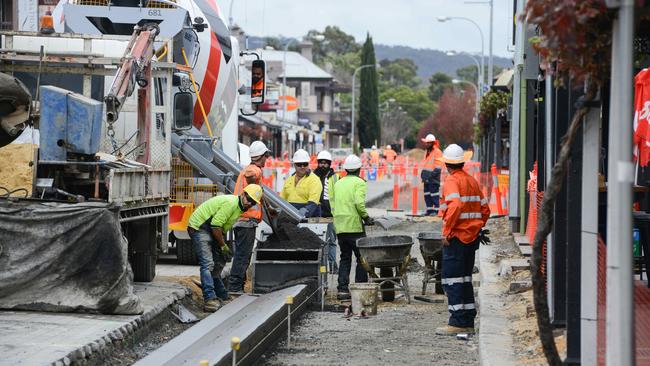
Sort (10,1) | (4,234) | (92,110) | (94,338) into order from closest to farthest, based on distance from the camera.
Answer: (94,338) < (4,234) < (92,110) < (10,1)

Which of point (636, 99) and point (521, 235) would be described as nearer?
point (636, 99)

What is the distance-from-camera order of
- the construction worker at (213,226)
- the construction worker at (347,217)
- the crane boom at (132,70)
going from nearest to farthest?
the crane boom at (132,70) → the construction worker at (213,226) → the construction worker at (347,217)

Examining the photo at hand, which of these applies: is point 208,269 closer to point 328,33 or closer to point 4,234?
point 4,234

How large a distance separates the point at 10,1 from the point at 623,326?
26612mm

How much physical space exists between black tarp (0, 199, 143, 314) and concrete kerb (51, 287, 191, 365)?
421 millimetres

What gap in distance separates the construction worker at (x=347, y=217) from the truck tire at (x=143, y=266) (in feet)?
7.97

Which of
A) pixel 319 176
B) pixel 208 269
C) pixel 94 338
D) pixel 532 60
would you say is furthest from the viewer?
pixel 319 176

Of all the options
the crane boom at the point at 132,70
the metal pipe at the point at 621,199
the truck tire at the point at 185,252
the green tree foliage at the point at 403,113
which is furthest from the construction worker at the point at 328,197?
the green tree foliage at the point at 403,113

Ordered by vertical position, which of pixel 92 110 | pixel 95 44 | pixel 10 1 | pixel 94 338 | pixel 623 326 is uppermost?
pixel 10 1

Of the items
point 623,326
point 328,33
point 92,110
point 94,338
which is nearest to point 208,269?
point 92,110

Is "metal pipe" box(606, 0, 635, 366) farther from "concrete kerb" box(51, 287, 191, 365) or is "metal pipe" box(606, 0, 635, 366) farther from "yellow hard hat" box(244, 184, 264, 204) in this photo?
"yellow hard hat" box(244, 184, 264, 204)

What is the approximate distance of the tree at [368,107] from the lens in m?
125

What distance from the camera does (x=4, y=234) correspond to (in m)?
12.1

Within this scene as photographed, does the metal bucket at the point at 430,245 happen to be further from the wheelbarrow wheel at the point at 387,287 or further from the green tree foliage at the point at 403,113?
the green tree foliage at the point at 403,113
